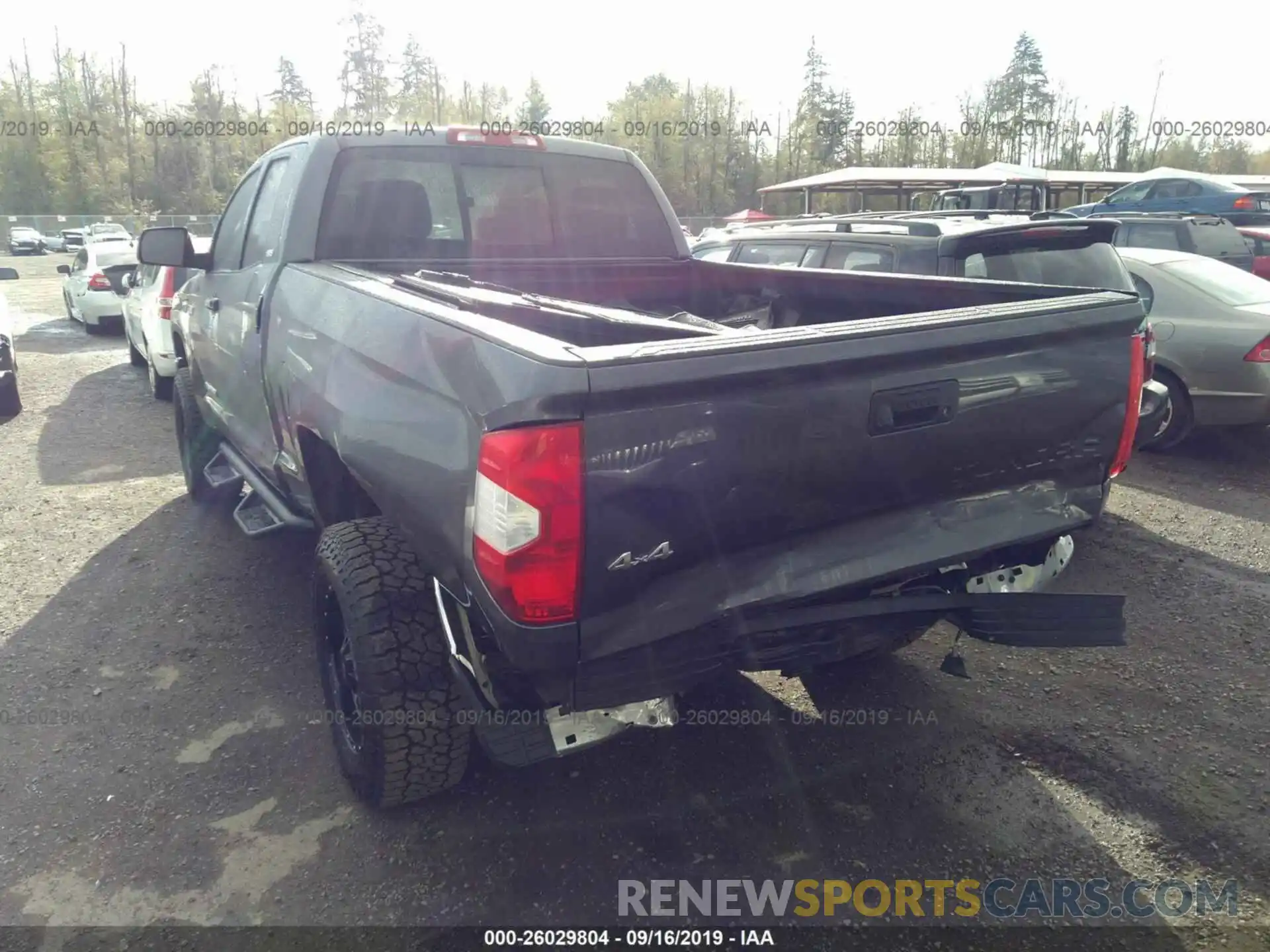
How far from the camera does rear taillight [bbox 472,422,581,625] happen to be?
186 cm

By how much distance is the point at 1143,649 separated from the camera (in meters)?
3.86

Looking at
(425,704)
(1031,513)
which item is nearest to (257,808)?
(425,704)

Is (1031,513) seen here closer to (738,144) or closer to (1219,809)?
(1219,809)

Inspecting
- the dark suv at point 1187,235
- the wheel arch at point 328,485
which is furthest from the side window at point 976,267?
the dark suv at point 1187,235

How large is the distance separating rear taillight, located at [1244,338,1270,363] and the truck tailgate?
4.48 m

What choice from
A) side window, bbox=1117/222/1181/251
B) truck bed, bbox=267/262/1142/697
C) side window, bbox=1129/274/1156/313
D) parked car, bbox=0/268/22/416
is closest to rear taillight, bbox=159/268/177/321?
parked car, bbox=0/268/22/416

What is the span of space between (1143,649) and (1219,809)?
45.1 inches

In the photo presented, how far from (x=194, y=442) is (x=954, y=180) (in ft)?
84.1

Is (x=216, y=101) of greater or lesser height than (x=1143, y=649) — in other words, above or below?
above

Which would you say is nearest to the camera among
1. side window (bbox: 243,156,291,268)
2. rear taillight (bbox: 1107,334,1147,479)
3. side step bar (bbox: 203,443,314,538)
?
rear taillight (bbox: 1107,334,1147,479)

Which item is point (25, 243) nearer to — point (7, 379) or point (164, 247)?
point (7, 379)

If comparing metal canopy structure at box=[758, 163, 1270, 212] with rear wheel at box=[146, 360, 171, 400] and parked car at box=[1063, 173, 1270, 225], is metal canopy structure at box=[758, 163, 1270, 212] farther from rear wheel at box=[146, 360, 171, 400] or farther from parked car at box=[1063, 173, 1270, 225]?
rear wheel at box=[146, 360, 171, 400]

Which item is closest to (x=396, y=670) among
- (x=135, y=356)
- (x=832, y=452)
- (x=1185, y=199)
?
(x=832, y=452)

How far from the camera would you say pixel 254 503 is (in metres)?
4.22
